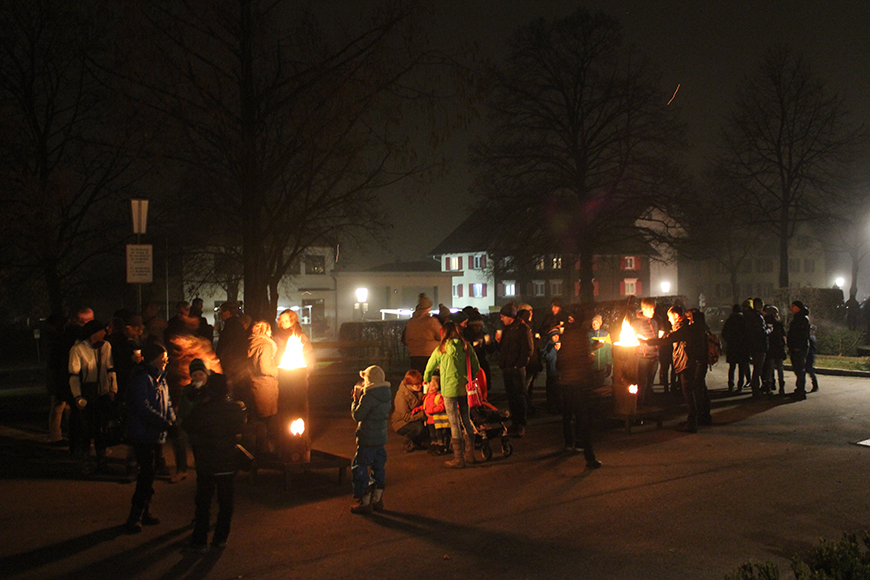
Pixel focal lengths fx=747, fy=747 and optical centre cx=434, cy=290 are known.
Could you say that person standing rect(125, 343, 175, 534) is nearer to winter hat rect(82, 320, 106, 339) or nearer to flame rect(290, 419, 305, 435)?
flame rect(290, 419, 305, 435)

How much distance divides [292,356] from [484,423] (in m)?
2.83

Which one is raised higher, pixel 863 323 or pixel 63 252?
pixel 63 252

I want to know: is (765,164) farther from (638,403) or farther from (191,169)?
(191,169)

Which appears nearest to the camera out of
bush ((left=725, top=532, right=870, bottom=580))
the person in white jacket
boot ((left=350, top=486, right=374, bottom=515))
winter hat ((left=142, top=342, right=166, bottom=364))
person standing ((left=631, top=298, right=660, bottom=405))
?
bush ((left=725, top=532, right=870, bottom=580))

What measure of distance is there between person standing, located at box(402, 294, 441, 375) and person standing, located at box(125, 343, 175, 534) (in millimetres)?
4549

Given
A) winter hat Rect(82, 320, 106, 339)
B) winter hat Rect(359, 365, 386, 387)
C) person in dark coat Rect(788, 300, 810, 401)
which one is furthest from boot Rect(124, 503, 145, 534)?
person in dark coat Rect(788, 300, 810, 401)

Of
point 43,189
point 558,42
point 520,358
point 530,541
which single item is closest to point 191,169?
point 43,189

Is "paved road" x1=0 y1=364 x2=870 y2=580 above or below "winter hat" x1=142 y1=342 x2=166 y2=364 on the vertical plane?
below

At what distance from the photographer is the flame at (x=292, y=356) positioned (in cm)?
832

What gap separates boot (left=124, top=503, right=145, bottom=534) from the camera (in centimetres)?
662

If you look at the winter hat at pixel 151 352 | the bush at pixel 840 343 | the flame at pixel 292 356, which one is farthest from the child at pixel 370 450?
the bush at pixel 840 343

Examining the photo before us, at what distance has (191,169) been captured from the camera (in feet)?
40.7

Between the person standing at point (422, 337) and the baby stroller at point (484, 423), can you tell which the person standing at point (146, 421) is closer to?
the baby stroller at point (484, 423)

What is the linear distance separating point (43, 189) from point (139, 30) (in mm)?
7211
